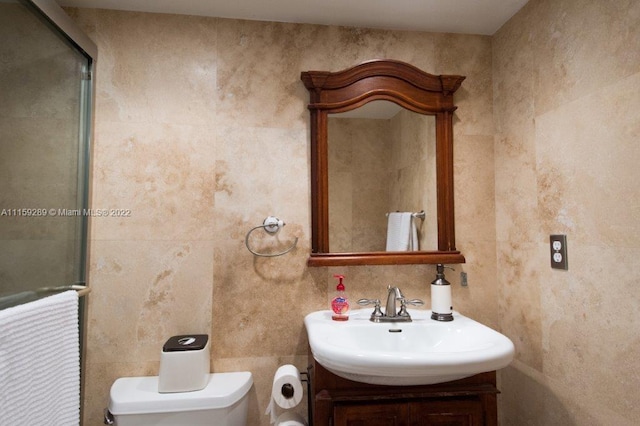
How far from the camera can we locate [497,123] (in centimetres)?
157

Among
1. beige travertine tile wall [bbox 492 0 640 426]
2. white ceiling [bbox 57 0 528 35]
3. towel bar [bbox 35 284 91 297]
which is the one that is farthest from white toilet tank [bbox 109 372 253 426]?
white ceiling [bbox 57 0 528 35]

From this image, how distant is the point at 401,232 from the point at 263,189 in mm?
648

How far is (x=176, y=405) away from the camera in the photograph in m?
1.20

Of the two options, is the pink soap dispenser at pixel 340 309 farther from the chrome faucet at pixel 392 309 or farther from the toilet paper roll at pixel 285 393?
the toilet paper roll at pixel 285 393

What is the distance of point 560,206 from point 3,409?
5.91 ft

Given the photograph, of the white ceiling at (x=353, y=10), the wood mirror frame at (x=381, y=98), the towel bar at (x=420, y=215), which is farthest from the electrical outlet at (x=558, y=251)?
the white ceiling at (x=353, y=10)

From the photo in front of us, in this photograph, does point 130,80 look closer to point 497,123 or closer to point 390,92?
point 390,92

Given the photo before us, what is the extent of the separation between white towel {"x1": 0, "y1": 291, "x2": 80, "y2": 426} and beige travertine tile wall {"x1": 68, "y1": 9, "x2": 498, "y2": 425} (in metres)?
0.30

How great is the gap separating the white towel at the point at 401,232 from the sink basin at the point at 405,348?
0.30 meters

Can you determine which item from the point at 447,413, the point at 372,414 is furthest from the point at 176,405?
the point at 447,413

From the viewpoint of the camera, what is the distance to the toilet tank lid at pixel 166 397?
3.88ft

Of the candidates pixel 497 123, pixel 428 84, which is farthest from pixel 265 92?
pixel 497 123

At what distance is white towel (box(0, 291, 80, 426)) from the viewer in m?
0.87

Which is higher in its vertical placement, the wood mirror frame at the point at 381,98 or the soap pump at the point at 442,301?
the wood mirror frame at the point at 381,98
